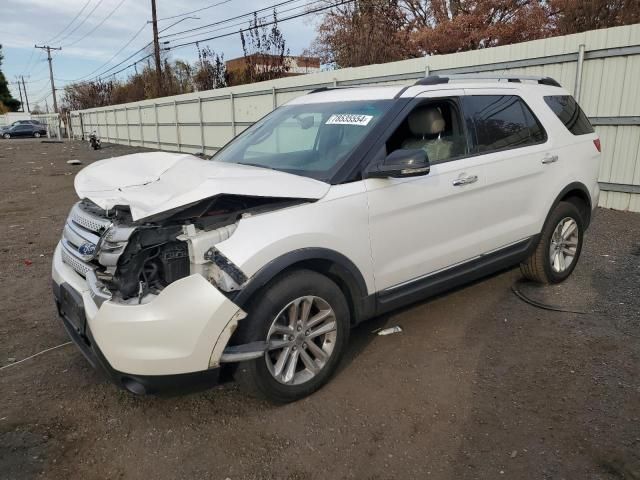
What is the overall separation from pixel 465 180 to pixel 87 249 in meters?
2.62

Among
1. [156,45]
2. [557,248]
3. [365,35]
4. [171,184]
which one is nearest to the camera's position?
[171,184]

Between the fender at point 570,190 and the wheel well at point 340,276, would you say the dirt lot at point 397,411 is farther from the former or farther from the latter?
the fender at point 570,190

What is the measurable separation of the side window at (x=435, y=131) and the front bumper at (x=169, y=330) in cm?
171

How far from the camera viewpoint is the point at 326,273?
10.2 feet

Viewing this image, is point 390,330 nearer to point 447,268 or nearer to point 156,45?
point 447,268

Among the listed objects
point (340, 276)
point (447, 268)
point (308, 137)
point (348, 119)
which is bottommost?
point (447, 268)

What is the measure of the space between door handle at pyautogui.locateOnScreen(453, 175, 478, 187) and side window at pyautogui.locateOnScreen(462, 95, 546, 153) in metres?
0.27

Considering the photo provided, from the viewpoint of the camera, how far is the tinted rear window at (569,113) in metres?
4.69

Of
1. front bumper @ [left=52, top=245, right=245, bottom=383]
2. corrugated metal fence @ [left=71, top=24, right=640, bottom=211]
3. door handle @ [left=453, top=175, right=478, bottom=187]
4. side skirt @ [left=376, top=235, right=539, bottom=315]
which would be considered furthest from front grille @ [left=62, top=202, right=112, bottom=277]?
corrugated metal fence @ [left=71, top=24, right=640, bottom=211]

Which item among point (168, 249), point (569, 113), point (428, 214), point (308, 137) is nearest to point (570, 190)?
point (569, 113)

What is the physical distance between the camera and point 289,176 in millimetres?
3094

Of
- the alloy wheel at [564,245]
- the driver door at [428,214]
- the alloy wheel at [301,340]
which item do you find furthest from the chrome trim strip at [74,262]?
the alloy wheel at [564,245]

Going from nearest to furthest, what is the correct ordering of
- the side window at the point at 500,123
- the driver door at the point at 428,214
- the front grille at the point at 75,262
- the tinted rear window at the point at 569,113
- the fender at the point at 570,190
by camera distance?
the front grille at the point at 75,262, the driver door at the point at 428,214, the side window at the point at 500,123, the fender at the point at 570,190, the tinted rear window at the point at 569,113

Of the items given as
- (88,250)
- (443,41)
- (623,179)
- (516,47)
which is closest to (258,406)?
(88,250)
